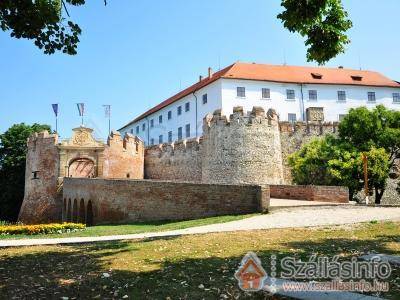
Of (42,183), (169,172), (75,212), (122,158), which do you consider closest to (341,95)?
(169,172)

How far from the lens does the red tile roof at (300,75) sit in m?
43.0

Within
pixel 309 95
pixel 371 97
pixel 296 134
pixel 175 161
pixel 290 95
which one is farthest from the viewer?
pixel 371 97

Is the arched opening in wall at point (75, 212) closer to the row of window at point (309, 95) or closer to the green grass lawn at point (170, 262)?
the green grass lawn at point (170, 262)

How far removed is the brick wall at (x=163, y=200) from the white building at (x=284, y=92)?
1906 cm

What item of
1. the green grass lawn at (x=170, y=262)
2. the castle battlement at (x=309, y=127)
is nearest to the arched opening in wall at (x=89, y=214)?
the green grass lawn at (x=170, y=262)

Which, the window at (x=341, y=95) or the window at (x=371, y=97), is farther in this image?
the window at (x=371, y=97)

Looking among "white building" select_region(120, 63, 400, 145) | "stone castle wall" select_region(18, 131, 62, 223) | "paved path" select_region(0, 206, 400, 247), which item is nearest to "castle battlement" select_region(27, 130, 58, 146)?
"stone castle wall" select_region(18, 131, 62, 223)

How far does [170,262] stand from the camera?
787 centimetres

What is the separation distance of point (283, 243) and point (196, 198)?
9.32 meters

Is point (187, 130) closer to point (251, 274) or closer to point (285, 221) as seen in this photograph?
point (285, 221)

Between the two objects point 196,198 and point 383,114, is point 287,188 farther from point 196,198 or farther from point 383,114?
point 383,114

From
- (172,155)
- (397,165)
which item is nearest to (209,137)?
(172,155)

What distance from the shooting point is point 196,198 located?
61.2ft

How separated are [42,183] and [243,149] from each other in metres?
17.9
